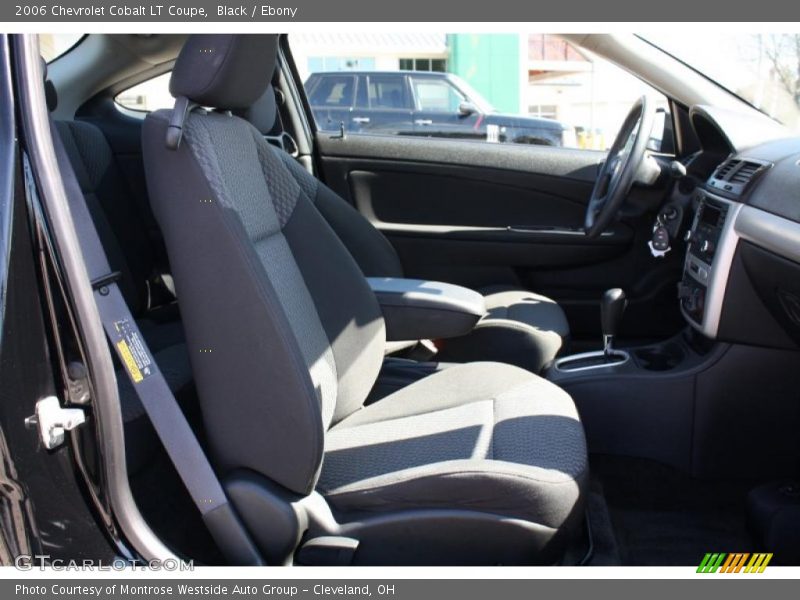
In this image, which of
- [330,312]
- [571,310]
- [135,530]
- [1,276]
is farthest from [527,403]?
[571,310]

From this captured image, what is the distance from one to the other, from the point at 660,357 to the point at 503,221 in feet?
3.22

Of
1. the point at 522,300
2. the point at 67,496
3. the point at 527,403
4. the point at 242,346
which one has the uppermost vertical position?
the point at 242,346

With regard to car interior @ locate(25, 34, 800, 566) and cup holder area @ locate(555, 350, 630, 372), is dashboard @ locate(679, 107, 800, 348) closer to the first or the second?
car interior @ locate(25, 34, 800, 566)

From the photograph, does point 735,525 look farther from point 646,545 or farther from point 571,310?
point 571,310

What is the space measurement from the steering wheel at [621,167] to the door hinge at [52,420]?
159cm

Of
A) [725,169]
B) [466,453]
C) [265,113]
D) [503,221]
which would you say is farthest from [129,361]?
[503,221]

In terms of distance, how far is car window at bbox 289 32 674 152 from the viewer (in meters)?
2.79

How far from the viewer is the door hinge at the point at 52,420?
45.1 inches

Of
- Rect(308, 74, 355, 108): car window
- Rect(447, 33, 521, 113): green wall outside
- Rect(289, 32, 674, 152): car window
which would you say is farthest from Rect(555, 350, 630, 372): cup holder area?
Rect(447, 33, 521, 113): green wall outside

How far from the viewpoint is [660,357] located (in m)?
2.12

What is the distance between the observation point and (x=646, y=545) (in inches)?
72.3

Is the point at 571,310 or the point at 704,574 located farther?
the point at 571,310

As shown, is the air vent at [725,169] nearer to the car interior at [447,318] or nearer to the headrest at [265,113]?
the car interior at [447,318]

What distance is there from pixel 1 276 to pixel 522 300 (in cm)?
176
